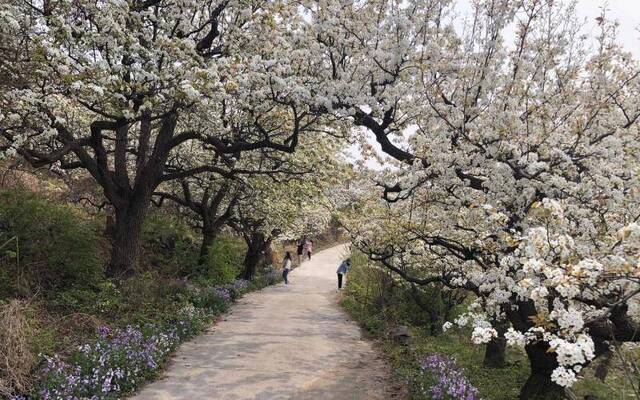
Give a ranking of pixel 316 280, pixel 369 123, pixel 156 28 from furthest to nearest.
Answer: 1. pixel 316 280
2. pixel 156 28
3. pixel 369 123

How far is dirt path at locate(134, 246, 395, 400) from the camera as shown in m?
8.35

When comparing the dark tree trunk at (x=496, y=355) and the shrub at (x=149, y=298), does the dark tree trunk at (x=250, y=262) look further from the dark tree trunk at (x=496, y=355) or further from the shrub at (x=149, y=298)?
the dark tree trunk at (x=496, y=355)

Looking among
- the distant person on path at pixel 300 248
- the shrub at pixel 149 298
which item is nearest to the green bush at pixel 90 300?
the shrub at pixel 149 298

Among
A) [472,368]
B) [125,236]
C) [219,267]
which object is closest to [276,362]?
[472,368]

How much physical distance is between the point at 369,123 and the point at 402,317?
32.9 ft

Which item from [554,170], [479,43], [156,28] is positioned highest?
[156,28]

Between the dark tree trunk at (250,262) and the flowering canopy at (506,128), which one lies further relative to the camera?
the dark tree trunk at (250,262)

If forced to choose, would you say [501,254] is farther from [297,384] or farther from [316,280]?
[316,280]

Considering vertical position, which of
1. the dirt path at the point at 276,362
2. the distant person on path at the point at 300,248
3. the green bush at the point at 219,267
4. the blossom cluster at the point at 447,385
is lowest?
the dirt path at the point at 276,362

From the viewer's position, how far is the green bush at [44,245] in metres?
10.4

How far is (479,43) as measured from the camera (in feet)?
28.2

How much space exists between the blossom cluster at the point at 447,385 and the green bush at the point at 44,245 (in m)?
7.89

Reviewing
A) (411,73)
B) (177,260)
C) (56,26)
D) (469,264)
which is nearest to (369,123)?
(411,73)

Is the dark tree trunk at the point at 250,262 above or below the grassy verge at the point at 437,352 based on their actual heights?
above
